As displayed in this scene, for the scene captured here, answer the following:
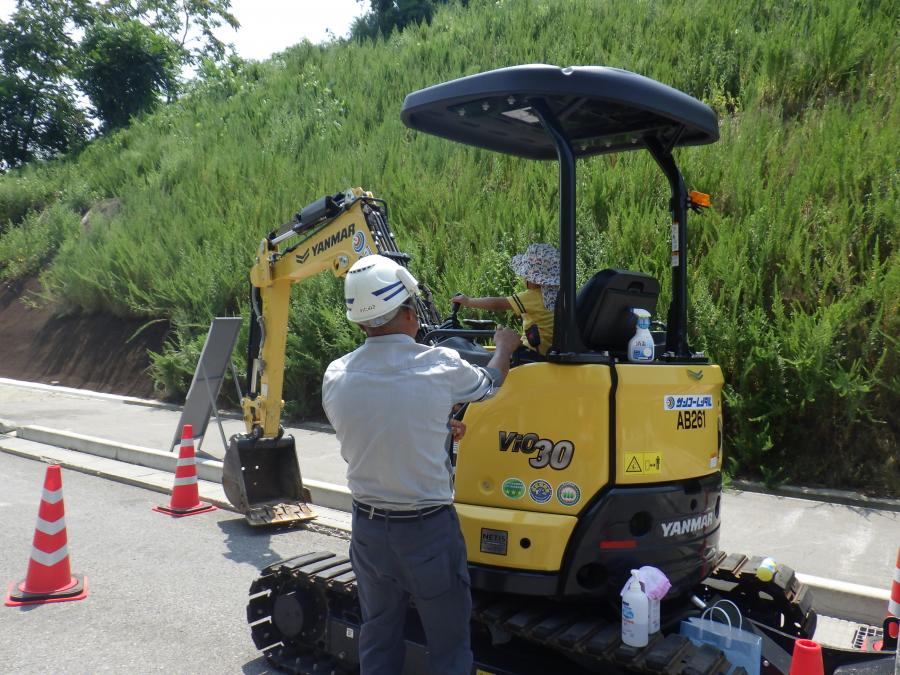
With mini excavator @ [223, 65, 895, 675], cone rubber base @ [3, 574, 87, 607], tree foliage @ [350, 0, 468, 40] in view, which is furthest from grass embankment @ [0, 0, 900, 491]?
tree foliage @ [350, 0, 468, 40]

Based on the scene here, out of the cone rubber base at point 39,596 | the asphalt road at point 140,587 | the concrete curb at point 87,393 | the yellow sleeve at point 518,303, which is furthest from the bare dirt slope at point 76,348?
the yellow sleeve at point 518,303

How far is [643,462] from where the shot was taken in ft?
11.7

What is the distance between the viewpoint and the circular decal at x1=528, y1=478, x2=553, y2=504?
361 cm

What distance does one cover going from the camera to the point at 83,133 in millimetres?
32406

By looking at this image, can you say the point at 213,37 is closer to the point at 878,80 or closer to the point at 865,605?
the point at 878,80

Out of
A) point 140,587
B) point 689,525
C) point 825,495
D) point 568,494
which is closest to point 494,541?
point 568,494

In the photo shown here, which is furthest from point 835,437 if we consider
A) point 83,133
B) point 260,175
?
point 83,133

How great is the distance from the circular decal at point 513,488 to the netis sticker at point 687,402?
29.7 inches

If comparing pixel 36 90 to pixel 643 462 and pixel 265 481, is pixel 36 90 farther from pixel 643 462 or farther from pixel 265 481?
pixel 643 462

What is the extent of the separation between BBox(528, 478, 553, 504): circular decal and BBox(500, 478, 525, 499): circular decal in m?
0.04

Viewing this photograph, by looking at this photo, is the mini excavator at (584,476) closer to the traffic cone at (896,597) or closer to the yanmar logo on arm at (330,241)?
the traffic cone at (896,597)

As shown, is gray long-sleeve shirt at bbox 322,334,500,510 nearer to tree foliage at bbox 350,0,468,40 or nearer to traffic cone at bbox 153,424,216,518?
traffic cone at bbox 153,424,216,518

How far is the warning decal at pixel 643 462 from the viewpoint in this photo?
3.54 meters

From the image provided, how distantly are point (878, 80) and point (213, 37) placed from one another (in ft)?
116
